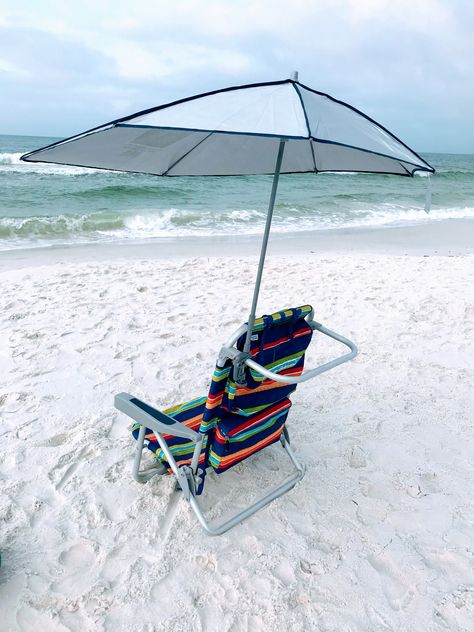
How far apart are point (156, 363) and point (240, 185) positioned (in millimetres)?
18685

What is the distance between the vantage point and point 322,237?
11242 mm

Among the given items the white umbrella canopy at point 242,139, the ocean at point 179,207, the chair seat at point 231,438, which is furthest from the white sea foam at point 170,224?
the chair seat at point 231,438

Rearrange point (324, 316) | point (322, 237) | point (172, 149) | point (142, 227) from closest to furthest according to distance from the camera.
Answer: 1. point (172, 149)
2. point (324, 316)
3. point (322, 237)
4. point (142, 227)

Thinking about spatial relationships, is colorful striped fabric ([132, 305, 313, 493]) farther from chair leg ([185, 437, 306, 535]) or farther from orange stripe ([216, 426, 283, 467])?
chair leg ([185, 437, 306, 535])

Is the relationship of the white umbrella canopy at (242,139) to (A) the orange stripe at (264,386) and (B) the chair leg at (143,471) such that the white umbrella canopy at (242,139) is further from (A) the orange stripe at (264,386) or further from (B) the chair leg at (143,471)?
(B) the chair leg at (143,471)

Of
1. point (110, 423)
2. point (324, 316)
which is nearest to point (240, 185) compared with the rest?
point (324, 316)

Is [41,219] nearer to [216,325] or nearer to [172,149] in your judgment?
[216,325]

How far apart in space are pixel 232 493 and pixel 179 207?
13.1 m

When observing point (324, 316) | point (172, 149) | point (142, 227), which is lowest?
point (142, 227)

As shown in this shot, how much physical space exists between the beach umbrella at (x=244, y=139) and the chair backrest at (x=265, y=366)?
0.11m

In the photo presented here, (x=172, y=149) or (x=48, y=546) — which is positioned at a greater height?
(x=172, y=149)

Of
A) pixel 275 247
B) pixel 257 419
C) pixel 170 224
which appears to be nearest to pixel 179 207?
pixel 170 224

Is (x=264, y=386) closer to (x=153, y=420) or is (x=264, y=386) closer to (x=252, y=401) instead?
(x=252, y=401)

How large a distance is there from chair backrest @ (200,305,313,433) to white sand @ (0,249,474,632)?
592mm
